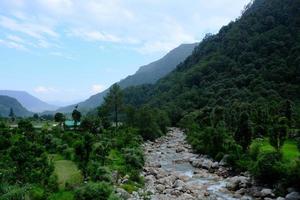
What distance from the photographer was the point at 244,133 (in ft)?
212

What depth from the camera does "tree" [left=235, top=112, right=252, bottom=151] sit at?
64125 mm

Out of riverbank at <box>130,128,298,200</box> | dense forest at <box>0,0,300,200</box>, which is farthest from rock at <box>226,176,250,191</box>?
dense forest at <box>0,0,300,200</box>

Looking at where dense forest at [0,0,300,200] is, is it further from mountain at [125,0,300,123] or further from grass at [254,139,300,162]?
mountain at [125,0,300,123]

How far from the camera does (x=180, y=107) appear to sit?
6447 inches

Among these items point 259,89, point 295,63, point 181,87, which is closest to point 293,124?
point 259,89

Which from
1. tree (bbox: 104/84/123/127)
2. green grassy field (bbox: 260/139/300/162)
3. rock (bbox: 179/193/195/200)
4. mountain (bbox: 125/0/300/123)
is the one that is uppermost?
mountain (bbox: 125/0/300/123)

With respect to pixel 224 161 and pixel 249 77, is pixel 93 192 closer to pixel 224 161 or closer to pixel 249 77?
pixel 224 161

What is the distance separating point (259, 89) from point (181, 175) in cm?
9430

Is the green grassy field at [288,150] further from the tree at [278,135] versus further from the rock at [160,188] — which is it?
the rock at [160,188]

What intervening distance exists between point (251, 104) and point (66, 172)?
76.4m

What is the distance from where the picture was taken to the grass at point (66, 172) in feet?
144

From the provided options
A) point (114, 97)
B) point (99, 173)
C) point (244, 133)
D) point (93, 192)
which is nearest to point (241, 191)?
point (99, 173)

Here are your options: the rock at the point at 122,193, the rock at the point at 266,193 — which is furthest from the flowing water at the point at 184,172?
the rock at the point at 122,193

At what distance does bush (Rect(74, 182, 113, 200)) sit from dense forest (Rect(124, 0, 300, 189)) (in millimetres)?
22465
